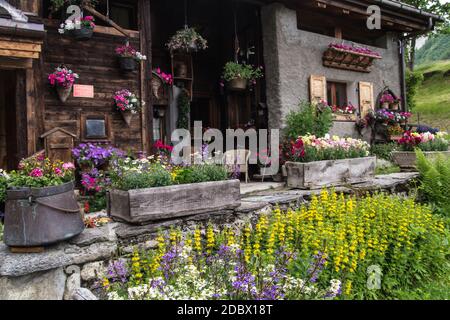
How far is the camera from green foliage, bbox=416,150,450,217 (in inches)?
243

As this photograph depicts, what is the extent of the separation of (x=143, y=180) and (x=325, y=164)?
317 cm

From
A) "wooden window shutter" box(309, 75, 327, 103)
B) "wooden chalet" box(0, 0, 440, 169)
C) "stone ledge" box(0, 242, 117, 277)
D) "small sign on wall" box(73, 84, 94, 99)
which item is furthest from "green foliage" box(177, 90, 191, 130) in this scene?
"stone ledge" box(0, 242, 117, 277)

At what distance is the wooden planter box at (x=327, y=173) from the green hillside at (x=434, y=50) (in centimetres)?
4933

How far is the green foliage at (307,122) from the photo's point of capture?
723cm

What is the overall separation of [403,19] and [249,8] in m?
4.05

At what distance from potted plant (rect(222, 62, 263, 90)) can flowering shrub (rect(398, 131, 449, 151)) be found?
3.24m

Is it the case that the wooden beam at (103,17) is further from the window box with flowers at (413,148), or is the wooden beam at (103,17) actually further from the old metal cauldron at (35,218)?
the window box with flowers at (413,148)

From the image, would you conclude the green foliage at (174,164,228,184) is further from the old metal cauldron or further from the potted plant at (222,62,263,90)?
the potted plant at (222,62,263,90)

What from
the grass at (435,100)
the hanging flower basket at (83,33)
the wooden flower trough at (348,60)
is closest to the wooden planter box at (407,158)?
the wooden flower trough at (348,60)

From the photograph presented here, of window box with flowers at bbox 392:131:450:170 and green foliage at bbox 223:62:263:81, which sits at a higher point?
green foliage at bbox 223:62:263:81

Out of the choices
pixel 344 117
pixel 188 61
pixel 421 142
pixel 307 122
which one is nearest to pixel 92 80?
pixel 188 61

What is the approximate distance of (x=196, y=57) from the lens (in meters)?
9.36

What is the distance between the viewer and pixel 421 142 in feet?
25.9

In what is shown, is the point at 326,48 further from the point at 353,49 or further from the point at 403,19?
the point at 403,19
